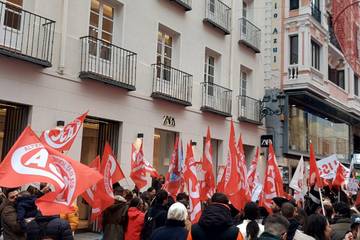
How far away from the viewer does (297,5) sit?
20453 mm

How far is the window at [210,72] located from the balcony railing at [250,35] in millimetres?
1672

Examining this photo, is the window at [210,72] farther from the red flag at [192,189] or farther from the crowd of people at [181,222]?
the crowd of people at [181,222]

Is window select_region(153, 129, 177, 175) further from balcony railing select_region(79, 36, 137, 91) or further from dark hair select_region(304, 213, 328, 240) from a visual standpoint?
dark hair select_region(304, 213, 328, 240)

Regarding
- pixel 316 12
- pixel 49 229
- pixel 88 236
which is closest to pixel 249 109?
pixel 316 12

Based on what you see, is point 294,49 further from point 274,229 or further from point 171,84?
point 274,229

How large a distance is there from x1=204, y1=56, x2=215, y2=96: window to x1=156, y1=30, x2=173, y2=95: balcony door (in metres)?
2.00

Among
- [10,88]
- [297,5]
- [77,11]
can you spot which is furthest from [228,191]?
[297,5]

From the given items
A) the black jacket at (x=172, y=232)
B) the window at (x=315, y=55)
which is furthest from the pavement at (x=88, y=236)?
the window at (x=315, y=55)

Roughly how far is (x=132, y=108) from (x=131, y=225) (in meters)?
5.91

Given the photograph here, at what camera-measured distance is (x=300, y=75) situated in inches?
779

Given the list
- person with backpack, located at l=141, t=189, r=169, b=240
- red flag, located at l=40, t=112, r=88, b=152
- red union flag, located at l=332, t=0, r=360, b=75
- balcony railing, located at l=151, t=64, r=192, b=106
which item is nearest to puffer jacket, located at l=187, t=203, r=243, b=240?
person with backpack, located at l=141, t=189, r=169, b=240

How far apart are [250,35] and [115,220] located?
42.4ft

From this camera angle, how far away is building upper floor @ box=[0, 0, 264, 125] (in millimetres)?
10328

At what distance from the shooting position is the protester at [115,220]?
23.3 feet
